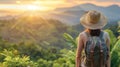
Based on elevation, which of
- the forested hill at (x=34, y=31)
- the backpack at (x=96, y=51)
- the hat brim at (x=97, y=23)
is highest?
the hat brim at (x=97, y=23)

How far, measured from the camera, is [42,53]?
4888 cm

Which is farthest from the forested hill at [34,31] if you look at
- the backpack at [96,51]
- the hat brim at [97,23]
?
the backpack at [96,51]

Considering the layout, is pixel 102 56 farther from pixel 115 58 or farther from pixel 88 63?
pixel 115 58

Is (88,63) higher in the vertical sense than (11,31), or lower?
higher

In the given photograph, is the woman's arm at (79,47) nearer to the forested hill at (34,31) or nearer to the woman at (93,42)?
the woman at (93,42)

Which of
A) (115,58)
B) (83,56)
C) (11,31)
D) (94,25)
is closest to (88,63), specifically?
(83,56)

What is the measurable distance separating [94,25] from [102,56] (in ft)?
1.28

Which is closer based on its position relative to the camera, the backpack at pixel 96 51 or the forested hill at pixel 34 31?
the backpack at pixel 96 51

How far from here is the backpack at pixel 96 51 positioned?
16.4 ft

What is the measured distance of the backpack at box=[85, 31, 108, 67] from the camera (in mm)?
4984

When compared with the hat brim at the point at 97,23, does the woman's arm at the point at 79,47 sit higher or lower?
lower

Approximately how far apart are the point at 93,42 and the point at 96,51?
0.12m

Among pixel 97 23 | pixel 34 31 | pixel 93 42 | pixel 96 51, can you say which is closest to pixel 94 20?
pixel 97 23

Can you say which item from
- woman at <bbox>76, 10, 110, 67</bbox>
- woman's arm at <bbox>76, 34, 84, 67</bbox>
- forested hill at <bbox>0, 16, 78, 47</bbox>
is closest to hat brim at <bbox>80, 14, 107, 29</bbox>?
woman at <bbox>76, 10, 110, 67</bbox>
